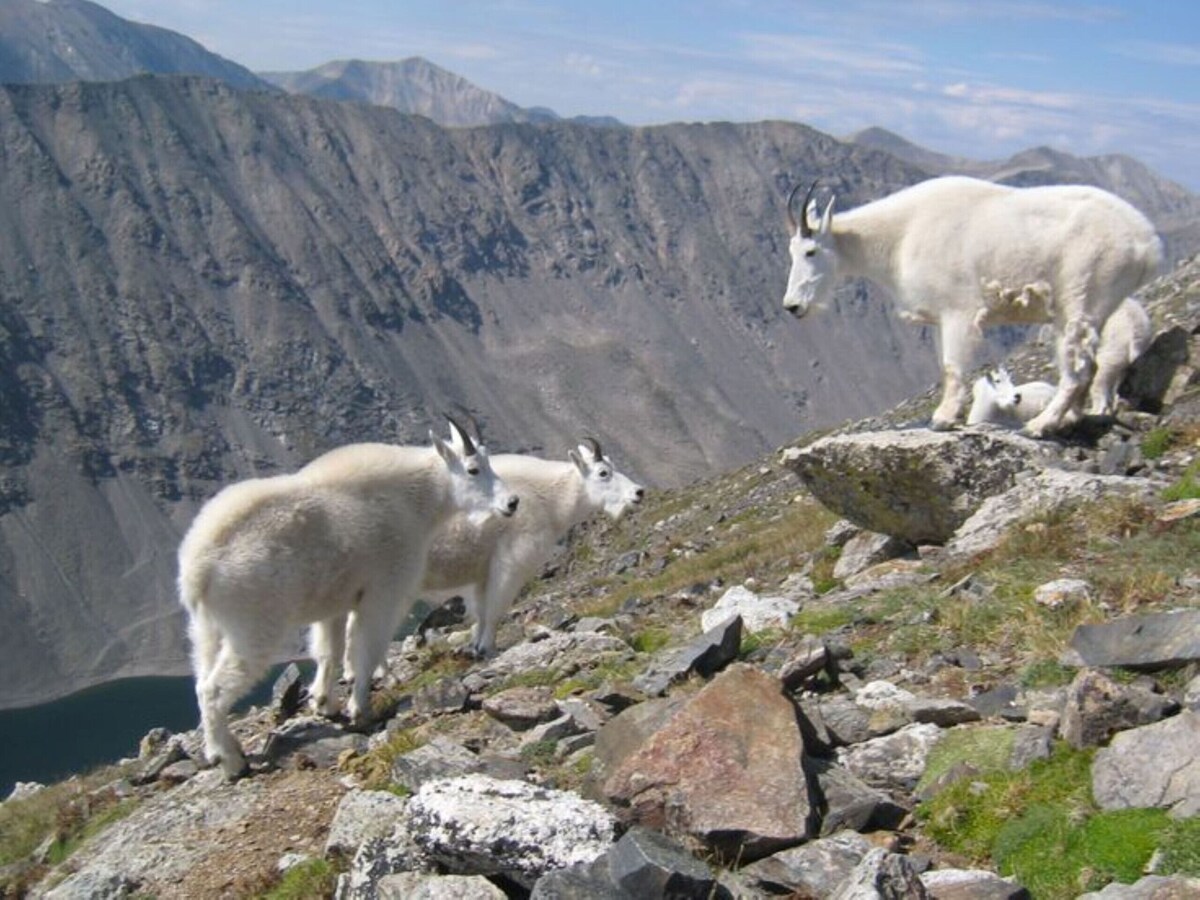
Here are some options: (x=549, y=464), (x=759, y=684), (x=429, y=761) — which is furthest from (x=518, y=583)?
(x=759, y=684)

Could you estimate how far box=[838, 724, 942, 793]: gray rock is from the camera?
306 inches

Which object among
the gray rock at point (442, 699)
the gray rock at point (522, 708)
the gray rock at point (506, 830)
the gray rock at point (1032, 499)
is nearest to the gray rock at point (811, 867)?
the gray rock at point (506, 830)

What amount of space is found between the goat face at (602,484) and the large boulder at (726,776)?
36.1ft

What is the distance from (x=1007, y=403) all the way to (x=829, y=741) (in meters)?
11.8

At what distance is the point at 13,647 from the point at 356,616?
170 meters

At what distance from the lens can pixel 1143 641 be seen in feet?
26.5

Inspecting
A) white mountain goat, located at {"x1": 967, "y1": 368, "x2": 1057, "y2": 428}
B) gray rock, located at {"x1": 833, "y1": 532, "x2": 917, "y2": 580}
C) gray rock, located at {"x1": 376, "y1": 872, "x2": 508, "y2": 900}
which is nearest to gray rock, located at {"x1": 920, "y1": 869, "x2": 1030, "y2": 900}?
gray rock, located at {"x1": 376, "y1": 872, "x2": 508, "y2": 900}

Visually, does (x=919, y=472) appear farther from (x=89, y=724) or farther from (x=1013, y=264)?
(x=89, y=724)

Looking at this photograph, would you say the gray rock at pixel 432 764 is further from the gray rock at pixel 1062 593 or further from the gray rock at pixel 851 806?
the gray rock at pixel 1062 593

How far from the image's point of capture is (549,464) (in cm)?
1889

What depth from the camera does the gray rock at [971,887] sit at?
19.8 feet

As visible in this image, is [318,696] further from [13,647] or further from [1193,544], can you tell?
[13,647]

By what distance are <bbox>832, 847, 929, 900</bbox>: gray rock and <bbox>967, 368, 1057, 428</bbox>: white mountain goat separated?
44.0 feet

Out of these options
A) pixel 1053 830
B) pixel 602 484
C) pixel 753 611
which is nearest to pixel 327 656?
pixel 753 611
